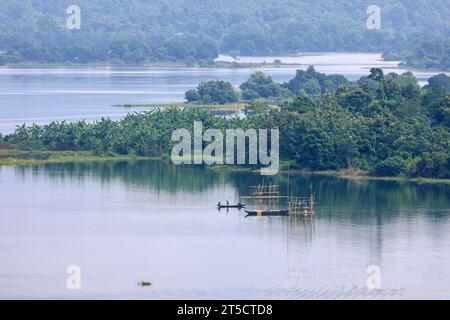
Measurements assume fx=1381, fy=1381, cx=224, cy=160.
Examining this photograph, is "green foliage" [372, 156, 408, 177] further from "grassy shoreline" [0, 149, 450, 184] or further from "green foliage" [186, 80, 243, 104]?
"green foliage" [186, 80, 243, 104]

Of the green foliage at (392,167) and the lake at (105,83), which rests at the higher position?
the lake at (105,83)

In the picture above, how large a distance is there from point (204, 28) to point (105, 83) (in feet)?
198

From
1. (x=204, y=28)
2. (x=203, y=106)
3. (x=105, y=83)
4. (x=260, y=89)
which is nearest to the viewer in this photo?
(x=203, y=106)

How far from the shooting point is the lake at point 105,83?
237 ft

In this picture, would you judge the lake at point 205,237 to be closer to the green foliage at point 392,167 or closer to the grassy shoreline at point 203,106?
the green foliage at point 392,167

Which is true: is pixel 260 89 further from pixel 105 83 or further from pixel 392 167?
pixel 392 167

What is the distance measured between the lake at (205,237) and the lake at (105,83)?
51.7 ft

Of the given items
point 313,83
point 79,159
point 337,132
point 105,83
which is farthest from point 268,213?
point 105,83

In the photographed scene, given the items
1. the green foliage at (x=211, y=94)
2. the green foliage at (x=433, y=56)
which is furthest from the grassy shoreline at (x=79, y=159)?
the green foliage at (x=433, y=56)

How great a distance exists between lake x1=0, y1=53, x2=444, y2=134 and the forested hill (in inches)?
103

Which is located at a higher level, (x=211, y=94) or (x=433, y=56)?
(x=433, y=56)

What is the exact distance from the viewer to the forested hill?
12600cm

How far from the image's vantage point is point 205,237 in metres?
38.6
